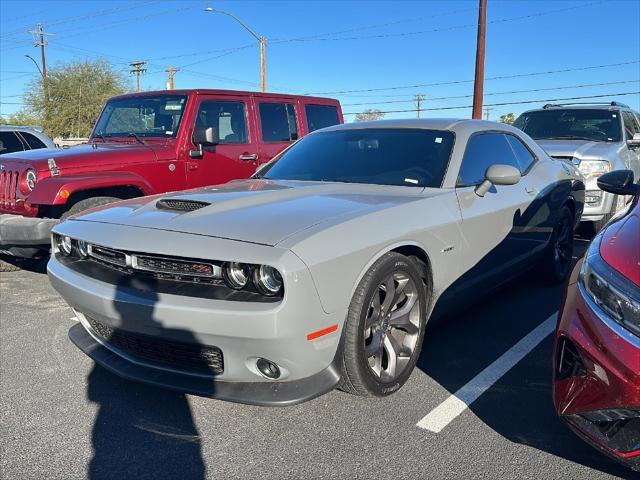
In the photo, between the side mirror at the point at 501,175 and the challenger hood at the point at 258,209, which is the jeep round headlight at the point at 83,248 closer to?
the challenger hood at the point at 258,209

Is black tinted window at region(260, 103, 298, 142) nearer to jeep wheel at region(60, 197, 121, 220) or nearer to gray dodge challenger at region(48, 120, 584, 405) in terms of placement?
jeep wheel at region(60, 197, 121, 220)

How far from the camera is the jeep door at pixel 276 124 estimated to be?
661 centimetres

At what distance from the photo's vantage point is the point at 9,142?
885cm

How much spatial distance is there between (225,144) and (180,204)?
10.5 feet

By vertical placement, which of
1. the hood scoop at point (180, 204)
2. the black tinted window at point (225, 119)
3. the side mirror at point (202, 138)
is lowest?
the hood scoop at point (180, 204)

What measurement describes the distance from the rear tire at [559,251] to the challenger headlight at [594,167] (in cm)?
218

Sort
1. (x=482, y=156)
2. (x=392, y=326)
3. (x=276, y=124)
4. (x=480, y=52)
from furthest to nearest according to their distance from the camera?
(x=480, y=52), (x=276, y=124), (x=482, y=156), (x=392, y=326)

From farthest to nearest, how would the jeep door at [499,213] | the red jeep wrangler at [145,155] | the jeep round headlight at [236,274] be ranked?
the red jeep wrangler at [145,155]
the jeep door at [499,213]
the jeep round headlight at [236,274]

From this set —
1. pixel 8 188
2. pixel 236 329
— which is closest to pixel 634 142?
pixel 236 329

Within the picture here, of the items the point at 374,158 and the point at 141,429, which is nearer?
the point at 141,429

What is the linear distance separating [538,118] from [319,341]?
310 inches

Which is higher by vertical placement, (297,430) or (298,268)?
(298,268)

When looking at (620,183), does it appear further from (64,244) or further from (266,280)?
(64,244)

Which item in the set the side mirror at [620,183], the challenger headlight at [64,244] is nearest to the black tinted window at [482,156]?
the side mirror at [620,183]
